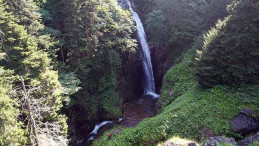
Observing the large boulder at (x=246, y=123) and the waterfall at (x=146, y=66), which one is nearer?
the large boulder at (x=246, y=123)

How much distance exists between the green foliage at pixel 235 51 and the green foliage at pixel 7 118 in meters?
10.8

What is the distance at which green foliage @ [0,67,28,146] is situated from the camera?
7.35m

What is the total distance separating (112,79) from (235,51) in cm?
1020

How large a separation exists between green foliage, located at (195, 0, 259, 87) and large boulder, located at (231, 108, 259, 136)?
87.9 inches

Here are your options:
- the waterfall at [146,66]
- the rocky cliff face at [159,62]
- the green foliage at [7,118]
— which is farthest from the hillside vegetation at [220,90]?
the waterfall at [146,66]

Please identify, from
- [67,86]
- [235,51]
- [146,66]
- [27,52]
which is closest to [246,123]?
[235,51]

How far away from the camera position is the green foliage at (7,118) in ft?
24.1

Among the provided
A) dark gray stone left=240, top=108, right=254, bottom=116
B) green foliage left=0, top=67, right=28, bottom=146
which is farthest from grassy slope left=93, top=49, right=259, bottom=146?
green foliage left=0, top=67, right=28, bottom=146

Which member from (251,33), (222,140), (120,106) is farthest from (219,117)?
(120,106)

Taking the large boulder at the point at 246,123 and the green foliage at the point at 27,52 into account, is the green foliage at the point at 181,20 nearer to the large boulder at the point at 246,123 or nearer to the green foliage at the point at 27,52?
the large boulder at the point at 246,123

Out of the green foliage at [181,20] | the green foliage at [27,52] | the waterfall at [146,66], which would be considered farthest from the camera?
the waterfall at [146,66]

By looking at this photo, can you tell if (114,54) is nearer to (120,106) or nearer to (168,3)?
(120,106)

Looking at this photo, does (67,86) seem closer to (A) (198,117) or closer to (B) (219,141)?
(A) (198,117)

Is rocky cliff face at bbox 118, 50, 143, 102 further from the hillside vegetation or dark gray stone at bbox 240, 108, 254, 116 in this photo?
dark gray stone at bbox 240, 108, 254, 116
